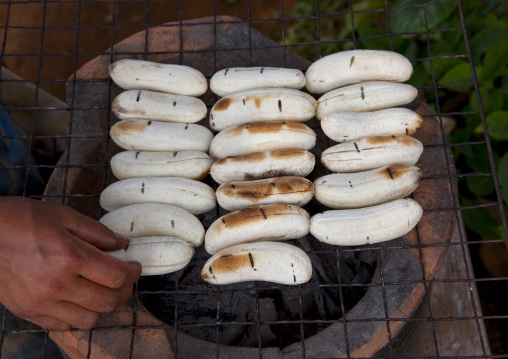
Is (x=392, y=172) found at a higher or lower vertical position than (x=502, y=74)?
lower

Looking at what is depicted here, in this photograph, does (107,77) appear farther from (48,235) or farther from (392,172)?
(392,172)

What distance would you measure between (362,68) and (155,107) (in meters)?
0.94

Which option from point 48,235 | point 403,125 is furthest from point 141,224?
point 403,125

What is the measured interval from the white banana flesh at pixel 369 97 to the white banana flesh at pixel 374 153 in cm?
18

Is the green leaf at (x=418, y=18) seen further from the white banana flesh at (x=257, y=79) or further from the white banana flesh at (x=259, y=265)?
the white banana flesh at (x=259, y=265)

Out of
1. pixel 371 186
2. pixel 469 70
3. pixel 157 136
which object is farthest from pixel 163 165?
pixel 469 70

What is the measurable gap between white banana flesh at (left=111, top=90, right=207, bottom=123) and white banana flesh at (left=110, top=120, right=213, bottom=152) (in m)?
0.05

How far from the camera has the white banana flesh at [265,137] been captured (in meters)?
1.86

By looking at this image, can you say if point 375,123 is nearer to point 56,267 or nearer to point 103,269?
point 103,269

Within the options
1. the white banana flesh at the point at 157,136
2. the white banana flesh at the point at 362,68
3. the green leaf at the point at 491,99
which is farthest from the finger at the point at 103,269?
the green leaf at the point at 491,99

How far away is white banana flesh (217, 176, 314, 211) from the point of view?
1766mm

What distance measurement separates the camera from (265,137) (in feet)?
6.11

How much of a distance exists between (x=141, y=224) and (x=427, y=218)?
3.85 feet

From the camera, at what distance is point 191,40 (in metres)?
2.31
